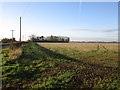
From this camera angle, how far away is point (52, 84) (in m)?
6.01

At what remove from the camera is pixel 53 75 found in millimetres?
7141

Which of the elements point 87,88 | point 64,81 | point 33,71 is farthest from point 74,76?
point 33,71

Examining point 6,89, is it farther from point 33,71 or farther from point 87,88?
point 87,88

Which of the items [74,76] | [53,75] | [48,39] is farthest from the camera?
[48,39]

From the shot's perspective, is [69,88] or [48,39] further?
[48,39]

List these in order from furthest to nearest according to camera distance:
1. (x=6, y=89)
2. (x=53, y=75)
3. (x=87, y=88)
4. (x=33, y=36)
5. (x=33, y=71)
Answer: (x=33, y=36) < (x=33, y=71) < (x=53, y=75) < (x=6, y=89) < (x=87, y=88)

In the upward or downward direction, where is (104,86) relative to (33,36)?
Result: downward

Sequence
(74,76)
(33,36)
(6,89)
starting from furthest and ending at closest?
(33,36) → (74,76) → (6,89)

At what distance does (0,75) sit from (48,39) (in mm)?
109966

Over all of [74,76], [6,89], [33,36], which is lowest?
Answer: [6,89]

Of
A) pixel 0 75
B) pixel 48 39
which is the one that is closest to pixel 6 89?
pixel 0 75

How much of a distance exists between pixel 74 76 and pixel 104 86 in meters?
1.69

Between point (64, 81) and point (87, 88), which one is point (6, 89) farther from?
point (87, 88)

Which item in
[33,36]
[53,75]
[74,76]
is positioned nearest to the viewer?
[74,76]
